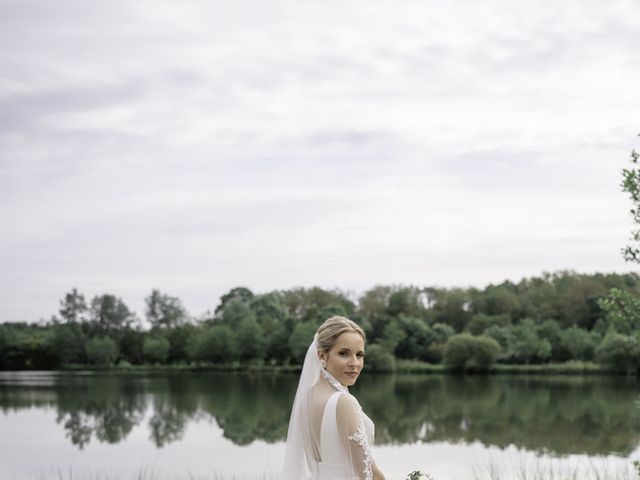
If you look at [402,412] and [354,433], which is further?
[402,412]

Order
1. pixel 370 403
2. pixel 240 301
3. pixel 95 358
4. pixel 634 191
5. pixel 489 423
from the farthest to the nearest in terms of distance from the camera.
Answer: pixel 240 301
pixel 95 358
pixel 370 403
pixel 489 423
pixel 634 191

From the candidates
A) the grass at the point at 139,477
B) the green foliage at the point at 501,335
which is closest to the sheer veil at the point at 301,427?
the grass at the point at 139,477

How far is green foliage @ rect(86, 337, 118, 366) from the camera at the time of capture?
69.2 m

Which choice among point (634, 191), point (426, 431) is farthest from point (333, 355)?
point (426, 431)

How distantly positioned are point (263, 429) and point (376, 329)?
43.1 metres

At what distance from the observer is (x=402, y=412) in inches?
1126

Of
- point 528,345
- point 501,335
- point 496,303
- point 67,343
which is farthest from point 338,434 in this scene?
point 67,343

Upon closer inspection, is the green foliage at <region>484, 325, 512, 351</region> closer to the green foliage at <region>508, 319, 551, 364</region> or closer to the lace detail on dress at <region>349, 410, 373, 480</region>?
the green foliage at <region>508, 319, 551, 364</region>

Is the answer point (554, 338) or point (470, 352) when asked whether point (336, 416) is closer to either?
point (470, 352)

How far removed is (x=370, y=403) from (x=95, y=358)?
4380 centimetres

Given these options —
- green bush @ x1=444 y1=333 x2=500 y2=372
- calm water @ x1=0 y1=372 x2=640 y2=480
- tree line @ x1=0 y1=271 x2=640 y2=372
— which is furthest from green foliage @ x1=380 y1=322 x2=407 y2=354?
calm water @ x1=0 y1=372 x2=640 y2=480

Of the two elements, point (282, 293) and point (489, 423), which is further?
point (282, 293)

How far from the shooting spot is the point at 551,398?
3488 cm

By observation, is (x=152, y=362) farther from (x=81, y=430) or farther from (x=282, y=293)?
(x=81, y=430)
